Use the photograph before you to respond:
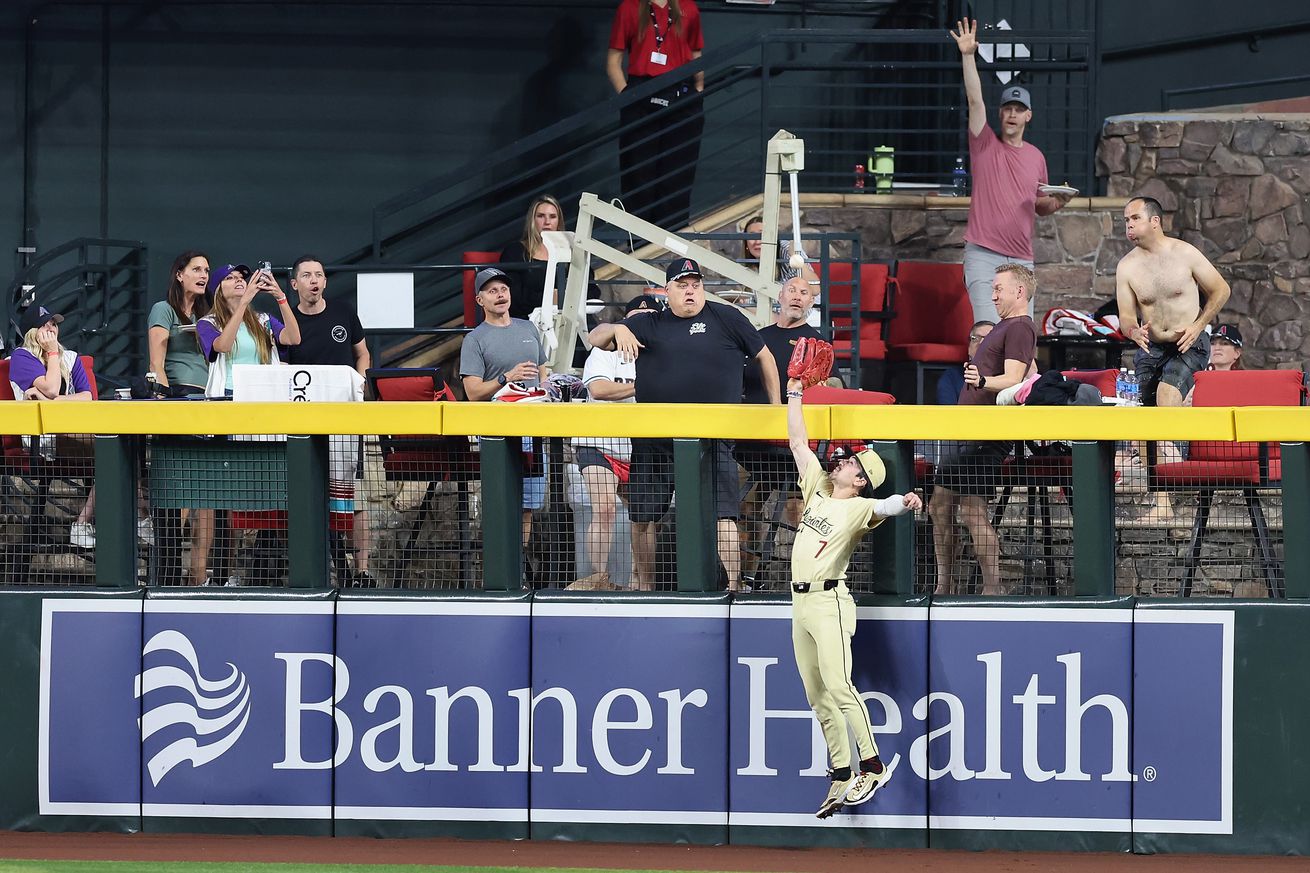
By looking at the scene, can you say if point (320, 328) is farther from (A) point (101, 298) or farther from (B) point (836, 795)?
(B) point (836, 795)

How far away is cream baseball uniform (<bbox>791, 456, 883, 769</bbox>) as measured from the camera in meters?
6.72

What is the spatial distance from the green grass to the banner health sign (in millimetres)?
494

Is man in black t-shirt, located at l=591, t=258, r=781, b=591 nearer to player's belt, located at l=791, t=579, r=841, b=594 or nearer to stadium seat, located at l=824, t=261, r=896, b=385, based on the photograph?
player's belt, located at l=791, t=579, r=841, b=594

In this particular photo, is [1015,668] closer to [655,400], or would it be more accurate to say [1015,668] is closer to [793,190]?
[655,400]

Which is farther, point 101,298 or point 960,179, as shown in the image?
point 101,298

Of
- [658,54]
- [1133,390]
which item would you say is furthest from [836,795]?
[658,54]

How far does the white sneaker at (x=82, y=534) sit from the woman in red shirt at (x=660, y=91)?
7070mm

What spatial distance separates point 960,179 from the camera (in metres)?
14.3

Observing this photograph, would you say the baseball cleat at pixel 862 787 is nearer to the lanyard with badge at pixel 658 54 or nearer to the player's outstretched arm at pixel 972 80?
the player's outstretched arm at pixel 972 80

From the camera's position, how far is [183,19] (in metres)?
15.4

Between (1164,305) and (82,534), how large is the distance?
6212mm

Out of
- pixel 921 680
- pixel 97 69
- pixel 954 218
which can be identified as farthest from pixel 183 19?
pixel 921 680

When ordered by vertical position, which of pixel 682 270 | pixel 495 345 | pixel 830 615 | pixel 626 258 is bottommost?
pixel 830 615

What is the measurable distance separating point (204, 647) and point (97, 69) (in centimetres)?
957
